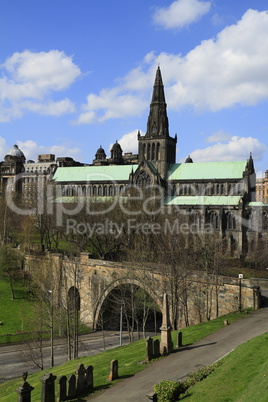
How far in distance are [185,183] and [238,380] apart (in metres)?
81.5

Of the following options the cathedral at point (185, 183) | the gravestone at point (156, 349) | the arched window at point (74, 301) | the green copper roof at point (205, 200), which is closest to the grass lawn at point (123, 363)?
the gravestone at point (156, 349)

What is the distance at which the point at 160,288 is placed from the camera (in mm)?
43219

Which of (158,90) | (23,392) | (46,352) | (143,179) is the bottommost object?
(46,352)

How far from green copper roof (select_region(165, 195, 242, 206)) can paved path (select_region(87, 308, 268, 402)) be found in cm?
Result: 5995

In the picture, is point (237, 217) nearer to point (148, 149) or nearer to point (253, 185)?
point (253, 185)

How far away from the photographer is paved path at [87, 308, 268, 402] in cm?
1894

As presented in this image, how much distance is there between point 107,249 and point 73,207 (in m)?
11.4

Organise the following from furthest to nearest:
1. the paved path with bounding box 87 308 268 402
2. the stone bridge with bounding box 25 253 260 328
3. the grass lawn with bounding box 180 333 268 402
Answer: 1. the stone bridge with bounding box 25 253 260 328
2. the paved path with bounding box 87 308 268 402
3. the grass lawn with bounding box 180 333 268 402

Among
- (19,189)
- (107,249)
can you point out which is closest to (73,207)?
(107,249)

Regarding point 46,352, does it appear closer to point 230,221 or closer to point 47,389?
point 47,389

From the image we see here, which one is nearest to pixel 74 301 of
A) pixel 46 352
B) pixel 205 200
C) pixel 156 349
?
pixel 46 352

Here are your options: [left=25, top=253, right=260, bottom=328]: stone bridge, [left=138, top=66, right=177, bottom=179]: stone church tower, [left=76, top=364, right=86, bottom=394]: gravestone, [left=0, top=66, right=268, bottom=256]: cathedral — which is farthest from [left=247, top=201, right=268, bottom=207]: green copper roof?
[left=76, top=364, right=86, bottom=394]: gravestone

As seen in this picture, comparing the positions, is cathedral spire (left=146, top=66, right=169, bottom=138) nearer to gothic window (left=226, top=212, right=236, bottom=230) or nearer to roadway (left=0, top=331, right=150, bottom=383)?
gothic window (left=226, top=212, right=236, bottom=230)

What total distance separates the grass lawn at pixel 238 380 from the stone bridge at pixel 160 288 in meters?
14.0
